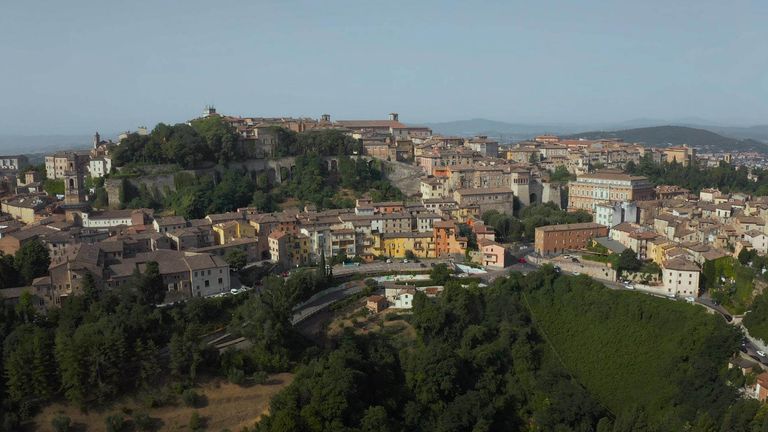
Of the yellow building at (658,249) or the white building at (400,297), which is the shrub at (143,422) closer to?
the white building at (400,297)

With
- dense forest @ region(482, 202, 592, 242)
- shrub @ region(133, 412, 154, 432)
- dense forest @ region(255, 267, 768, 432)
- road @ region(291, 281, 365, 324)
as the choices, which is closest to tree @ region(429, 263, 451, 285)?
dense forest @ region(255, 267, 768, 432)

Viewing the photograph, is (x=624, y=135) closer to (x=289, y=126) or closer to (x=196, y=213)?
(x=289, y=126)

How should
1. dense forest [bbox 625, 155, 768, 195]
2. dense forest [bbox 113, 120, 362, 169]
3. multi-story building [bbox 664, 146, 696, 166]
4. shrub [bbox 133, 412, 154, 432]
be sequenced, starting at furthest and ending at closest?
multi-story building [bbox 664, 146, 696, 166] → dense forest [bbox 625, 155, 768, 195] → dense forest [bbox 113, 120, 362, 169] → shrub [bbox 133, 412, 154, 432]

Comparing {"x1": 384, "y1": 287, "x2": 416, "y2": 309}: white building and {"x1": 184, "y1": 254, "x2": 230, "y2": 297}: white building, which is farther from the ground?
{"x1": 184, "y1": 254, "x2": 230, "y2": 297}: white building

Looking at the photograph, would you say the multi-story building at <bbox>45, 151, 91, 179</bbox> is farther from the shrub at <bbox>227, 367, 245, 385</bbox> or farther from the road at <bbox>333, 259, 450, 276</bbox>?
the shrub at <bbox>227, 367, 245, 385</bbox>

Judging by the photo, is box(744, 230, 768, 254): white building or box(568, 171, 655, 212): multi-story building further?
box(568, 171, 655, 212): multi-story building

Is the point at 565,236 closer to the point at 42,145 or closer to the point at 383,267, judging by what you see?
the point at 383,267

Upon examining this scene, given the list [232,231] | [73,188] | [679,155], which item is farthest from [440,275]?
[679,155]
